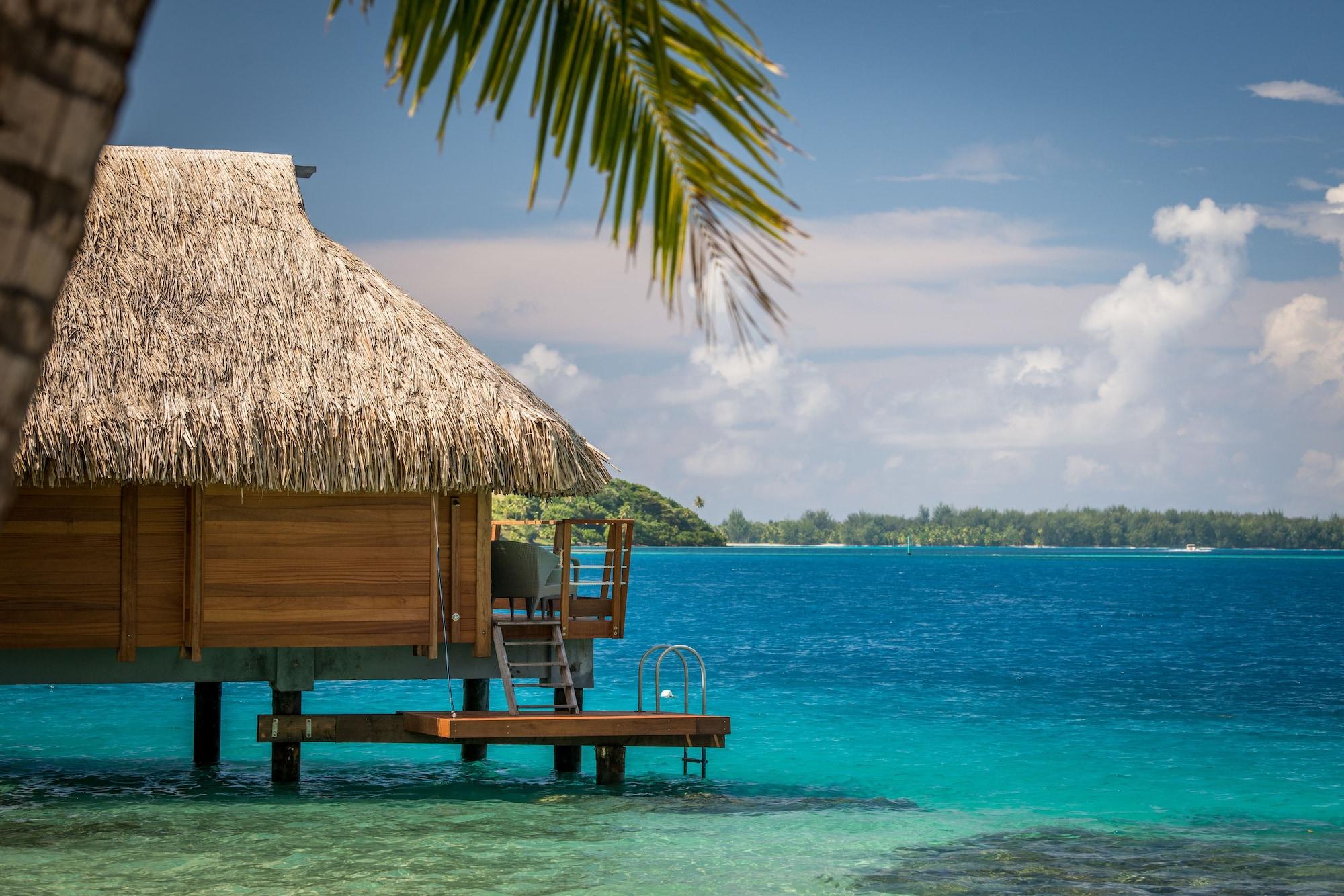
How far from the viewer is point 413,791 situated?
12.8 m

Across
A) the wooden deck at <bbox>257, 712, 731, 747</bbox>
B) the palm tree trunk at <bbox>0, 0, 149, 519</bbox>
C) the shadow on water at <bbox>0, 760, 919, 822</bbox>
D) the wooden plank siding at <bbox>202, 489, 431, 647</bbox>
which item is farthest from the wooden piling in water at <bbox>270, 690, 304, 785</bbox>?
the palm tree trunk at <bbox>0, 0, 149, 519</bbox>

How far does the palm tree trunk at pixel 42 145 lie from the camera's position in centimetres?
136

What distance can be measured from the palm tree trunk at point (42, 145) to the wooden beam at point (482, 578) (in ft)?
31.1

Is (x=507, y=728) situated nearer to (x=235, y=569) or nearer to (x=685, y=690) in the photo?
(x=235, y=569)

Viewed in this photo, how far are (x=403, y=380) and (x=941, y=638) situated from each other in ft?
121

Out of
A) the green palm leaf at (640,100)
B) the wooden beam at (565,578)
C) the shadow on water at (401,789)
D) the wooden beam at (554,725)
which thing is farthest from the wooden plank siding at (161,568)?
the green palm leaf at (640,100)

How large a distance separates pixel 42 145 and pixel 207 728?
1366 cm

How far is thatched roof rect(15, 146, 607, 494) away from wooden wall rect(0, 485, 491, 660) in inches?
23.6

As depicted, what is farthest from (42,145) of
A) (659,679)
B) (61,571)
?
(659,679)

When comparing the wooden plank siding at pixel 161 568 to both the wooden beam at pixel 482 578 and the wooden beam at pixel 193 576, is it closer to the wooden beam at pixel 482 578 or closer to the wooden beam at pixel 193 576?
the wooden beam at pixel 193 576

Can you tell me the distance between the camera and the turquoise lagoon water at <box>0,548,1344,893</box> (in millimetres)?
9594

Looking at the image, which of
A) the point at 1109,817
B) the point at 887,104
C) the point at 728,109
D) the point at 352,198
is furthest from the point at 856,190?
the point at 728,109

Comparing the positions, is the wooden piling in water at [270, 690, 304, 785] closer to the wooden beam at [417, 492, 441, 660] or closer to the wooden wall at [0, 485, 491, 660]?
the wooden wall at [0, 485, 491, 660]

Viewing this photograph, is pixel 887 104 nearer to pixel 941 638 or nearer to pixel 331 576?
pixel 941 638
